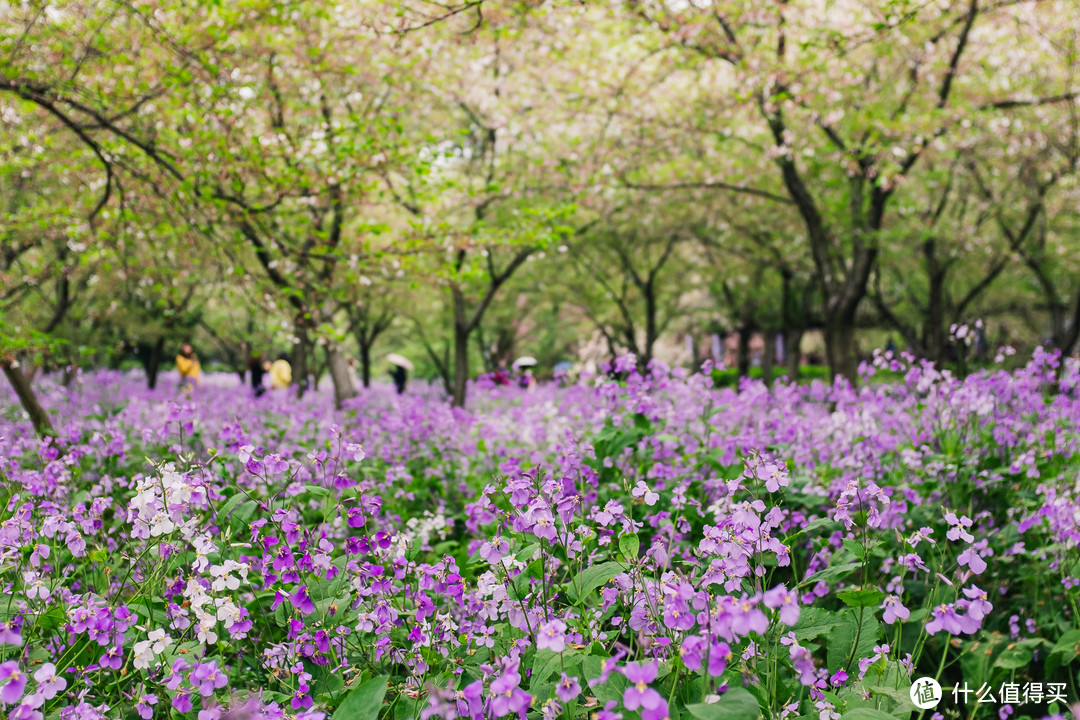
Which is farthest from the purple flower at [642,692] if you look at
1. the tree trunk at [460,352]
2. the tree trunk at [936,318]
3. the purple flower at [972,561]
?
the tree trunk at [936,318]

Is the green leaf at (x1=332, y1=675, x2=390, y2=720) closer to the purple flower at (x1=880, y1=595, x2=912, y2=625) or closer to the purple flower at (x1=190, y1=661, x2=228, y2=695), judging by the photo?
the purple flower at (x1=190, y1=661, x2=228, y2=695)

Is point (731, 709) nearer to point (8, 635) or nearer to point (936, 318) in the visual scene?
point (8, 635)

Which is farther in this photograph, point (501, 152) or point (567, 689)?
point (501, 152)

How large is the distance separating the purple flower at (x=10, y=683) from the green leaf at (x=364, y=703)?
2.55 ft

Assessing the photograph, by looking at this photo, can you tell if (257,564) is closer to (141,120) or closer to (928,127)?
(141,120)

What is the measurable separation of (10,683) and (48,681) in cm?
29

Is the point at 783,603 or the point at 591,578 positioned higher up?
the point at 783,603

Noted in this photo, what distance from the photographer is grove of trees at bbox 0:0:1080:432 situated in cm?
736

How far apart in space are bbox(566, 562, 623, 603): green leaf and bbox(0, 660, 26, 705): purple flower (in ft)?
4.99

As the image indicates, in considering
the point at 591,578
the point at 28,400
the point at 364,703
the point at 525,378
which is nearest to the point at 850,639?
the point at 591,578

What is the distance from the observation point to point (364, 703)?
1.94 metres

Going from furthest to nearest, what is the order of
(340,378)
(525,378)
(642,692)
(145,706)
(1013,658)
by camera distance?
(340,378), (525,378), (1013,658), (145,706), (642,692)

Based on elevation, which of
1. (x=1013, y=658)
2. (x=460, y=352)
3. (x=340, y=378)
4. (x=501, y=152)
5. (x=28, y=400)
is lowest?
(x=1013, y=658)

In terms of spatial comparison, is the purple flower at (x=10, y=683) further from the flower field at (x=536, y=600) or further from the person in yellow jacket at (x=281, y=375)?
the person in yellow jacket at (x=281, y=375)
